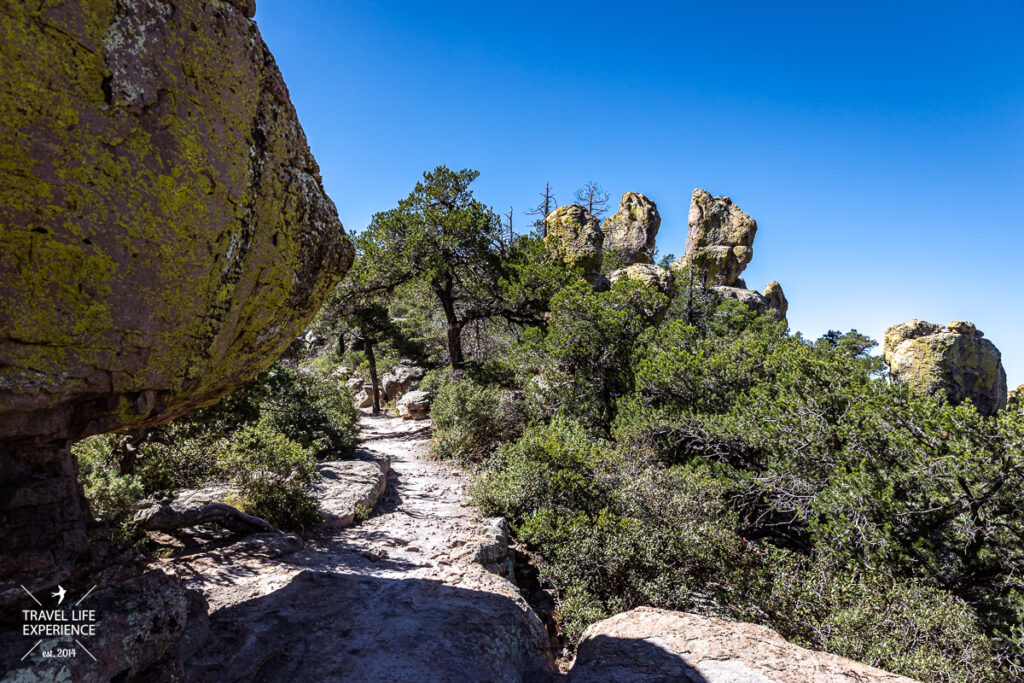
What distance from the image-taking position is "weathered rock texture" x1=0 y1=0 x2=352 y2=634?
7.98ft

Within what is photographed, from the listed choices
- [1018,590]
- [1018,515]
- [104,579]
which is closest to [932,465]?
[1018,515]

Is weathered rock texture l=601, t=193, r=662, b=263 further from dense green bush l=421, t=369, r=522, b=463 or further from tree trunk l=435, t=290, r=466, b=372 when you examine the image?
dense green bush l=421, t=369, r=522, b=463

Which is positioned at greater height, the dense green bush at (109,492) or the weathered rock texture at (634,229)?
the weathered rock texture at (634,229)

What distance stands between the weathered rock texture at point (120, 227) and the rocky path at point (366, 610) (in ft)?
5.75

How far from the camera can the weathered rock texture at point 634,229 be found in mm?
33125

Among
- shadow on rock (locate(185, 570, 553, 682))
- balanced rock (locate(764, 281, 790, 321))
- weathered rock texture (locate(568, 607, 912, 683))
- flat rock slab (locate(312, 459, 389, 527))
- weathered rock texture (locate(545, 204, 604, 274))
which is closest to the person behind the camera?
shadow on rock (locate(185, 570, 553, 682))

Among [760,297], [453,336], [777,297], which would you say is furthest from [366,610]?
[777,297]

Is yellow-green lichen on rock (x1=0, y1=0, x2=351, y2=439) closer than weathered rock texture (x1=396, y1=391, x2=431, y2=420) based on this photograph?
Yes

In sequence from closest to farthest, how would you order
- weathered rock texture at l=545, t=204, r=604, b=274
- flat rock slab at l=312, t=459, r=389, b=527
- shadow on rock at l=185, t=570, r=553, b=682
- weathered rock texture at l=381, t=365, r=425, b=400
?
shadow on rock at l=185, t=570, r=553, b=682 → flat rock slab at l=312, t=459, r=389, b=527 → weathered rock texture at l=545, t=204, r=604, b=274 → weathered rock texture at l=381, t=365, r=425, b=400

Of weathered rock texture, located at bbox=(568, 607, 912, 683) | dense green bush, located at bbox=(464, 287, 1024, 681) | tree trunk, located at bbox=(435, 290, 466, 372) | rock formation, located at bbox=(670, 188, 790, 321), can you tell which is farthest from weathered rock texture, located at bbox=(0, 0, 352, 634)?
rock formation, located at bbox=(670, 188, 790, 321)

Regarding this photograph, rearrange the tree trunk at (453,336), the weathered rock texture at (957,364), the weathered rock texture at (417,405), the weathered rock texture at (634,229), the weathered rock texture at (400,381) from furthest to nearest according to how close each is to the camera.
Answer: the weathered rock texture at (634,229), the weathered rock texture at (400,381), the weathered rock texture at (957,364), the weathered rock texture at (417,405), the tree trunk at (453,336)

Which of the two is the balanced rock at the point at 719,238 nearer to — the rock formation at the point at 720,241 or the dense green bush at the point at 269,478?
the rock formation at the point at 720,241

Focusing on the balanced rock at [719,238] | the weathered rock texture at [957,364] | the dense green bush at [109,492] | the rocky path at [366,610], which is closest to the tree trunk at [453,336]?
the rocky path at [366,610]

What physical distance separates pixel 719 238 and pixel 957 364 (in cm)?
2142
